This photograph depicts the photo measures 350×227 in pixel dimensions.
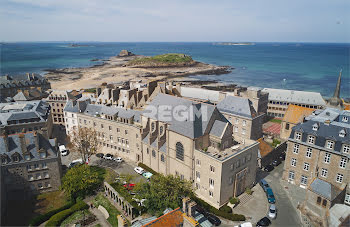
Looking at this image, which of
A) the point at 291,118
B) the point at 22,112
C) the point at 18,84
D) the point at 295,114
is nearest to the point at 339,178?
the point at 291,118

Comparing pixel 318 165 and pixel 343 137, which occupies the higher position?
pixel 343 137

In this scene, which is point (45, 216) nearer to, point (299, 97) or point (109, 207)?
point (109, 207)

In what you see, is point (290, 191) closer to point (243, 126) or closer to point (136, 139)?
point (243, 126)

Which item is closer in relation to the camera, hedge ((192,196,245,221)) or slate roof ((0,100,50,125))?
hedge ((192,196,245,221))

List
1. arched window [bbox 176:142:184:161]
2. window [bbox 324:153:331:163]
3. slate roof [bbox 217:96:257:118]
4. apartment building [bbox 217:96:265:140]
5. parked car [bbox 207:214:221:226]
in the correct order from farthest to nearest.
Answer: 1. slate roof [bbox 217:96:257:118]
2. apartment building [bbox 217:96:265:140]
3. arched window [bbox 176:142:184:161]
4. window [bbox 324:153:331:163]
5. parked car [bbox 207:214:221:226]

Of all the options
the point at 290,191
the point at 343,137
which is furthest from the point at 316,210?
the point at 343,137

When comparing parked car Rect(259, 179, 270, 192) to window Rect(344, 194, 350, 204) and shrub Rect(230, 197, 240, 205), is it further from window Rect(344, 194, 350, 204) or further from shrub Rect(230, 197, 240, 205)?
window Rect(344, 194, 350, 204)

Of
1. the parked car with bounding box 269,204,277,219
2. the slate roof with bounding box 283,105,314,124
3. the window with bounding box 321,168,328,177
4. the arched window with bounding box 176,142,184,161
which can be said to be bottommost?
the parked car with bounding box 269,204,277,219

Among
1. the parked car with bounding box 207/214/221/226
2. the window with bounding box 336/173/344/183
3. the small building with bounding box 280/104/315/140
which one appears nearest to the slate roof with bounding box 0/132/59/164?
the parked car with bounding box 207/214/221/226
